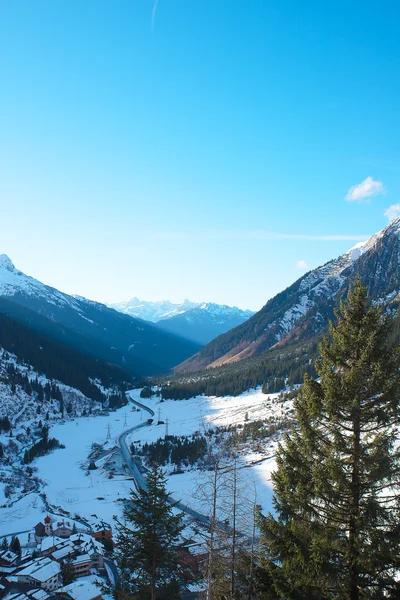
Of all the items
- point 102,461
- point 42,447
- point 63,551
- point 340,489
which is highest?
point 340,489

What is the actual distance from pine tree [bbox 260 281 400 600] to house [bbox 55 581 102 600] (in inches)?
1170

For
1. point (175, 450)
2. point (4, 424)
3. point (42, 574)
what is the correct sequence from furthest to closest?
point (4, 424)
point (175, 450)
point (42, 574)

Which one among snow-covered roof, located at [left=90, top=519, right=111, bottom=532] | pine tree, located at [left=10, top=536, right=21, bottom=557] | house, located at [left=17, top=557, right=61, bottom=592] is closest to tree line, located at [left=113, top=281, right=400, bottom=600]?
house, located at [left=17, top=557, right=61, bottom=592]

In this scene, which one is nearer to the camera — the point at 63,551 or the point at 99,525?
the point at 63,551

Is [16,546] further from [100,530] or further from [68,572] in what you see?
[68,572]

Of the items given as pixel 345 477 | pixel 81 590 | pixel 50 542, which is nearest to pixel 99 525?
pixel 50 542

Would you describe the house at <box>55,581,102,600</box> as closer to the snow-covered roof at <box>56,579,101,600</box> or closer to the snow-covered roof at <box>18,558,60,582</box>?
the snow-covered roof at <box>56,579,101,600</box>

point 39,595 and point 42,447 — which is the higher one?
point 39,595

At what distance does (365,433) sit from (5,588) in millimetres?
37683

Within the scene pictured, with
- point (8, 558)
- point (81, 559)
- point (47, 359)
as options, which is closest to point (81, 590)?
point (81, 559)

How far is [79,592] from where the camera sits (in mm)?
33969

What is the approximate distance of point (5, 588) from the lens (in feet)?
110

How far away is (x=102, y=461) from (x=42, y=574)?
5204 cm

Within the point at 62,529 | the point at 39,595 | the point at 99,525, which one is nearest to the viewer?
the point at 39,595
